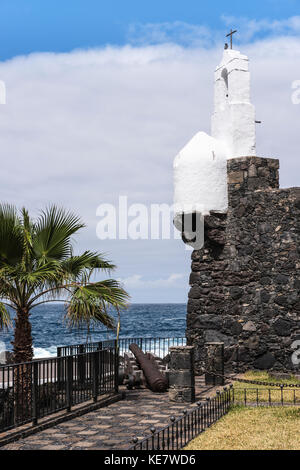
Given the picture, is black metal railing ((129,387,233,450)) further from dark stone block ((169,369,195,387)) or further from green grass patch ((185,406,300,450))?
dark stone block ((169,369,195,387))

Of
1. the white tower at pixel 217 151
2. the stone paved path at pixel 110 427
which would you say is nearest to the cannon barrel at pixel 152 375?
the stone paved path at pixel 110 427

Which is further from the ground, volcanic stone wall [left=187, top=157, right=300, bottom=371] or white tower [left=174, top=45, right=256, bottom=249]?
white tower [left=174, top=45, right=256, bottom=249]

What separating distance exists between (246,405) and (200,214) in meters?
6.89

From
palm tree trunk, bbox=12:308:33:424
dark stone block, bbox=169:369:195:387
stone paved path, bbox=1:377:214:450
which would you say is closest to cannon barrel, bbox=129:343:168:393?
stone paved path, bbox=1:377:214:450

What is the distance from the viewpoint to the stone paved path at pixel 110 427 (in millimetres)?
8602

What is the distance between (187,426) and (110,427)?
130 centimetres

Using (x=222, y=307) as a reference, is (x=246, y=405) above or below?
below

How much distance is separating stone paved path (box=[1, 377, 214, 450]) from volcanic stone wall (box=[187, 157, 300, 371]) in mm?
4308

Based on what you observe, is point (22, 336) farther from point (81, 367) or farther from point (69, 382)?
point (81, 367)

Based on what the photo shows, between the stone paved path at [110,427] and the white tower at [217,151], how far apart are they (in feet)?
20.4

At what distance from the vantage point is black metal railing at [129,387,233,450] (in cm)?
795
